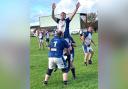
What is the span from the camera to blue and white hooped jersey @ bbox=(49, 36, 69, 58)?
4.03 metres

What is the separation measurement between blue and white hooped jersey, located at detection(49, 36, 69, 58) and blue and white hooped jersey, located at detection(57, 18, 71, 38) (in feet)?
0.28

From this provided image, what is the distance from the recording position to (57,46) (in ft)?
13.3

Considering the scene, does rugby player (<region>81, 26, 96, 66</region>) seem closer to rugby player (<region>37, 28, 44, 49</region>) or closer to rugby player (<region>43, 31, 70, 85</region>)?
rugby player (<region>43, 31, 70, 85</region>)

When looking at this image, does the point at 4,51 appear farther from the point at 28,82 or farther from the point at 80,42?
the point at 80,42

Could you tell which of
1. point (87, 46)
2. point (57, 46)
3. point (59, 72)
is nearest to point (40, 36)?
point (57, 46)

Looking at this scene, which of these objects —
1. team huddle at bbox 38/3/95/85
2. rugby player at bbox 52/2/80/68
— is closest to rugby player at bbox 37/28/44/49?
team huddle at bbox 38/3/95/85

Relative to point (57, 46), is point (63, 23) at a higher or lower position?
higher

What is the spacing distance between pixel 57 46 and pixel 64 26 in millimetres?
240

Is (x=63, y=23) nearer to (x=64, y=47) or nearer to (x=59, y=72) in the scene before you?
(x=64, y=47)

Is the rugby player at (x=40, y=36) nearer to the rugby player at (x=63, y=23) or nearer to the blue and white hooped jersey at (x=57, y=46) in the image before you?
the blue and white hooped jersey at (x=57, y=46)

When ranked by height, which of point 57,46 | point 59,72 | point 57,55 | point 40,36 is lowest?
point 59,72

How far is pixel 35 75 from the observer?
13.7ft

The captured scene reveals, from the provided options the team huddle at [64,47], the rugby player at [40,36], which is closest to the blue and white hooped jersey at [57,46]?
the team huddle at [64,47]

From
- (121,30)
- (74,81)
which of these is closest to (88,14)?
(121,30)
